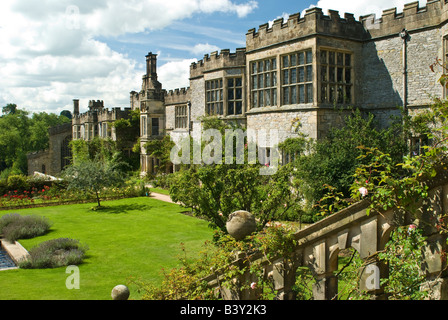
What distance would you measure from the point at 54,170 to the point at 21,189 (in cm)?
2709

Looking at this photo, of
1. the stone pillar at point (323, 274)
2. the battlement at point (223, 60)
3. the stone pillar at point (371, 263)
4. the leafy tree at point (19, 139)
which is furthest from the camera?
the leafy tree at point (19, 139)

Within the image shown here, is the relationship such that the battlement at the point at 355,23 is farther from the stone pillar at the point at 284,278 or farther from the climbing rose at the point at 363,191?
the climbing rose at the point at 363,191

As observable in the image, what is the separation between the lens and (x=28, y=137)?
57812 mm

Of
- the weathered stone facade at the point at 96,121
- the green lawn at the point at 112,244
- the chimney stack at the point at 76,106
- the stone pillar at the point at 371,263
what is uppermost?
the chimney stack at the point at 76,106

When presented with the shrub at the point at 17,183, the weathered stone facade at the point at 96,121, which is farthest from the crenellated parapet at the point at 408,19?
the weathered stone facade at the point at 96,121

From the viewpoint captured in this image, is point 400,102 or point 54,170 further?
point 54,170

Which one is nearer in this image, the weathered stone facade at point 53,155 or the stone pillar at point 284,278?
the stone pillar at point 284,278

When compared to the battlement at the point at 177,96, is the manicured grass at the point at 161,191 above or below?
below

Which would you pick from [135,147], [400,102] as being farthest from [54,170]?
[400,102]

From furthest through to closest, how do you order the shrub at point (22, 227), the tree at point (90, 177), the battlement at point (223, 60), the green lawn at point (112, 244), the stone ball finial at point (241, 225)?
the battlement at point (223, 60) < the tree at point (90, 177) < the shrub at point (22, 227) < the green lawn at point (112, 244) < the stone ball finial at point (241, 225)

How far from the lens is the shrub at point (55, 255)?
32.1ft

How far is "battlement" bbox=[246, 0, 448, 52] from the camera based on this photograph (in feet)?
41.4

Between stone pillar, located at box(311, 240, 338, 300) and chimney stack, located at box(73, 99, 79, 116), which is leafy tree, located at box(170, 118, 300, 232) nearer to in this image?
stone pillar, located at box(311, 240, 338, 300)

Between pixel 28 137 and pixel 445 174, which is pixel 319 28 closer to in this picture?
pixel 445 174
